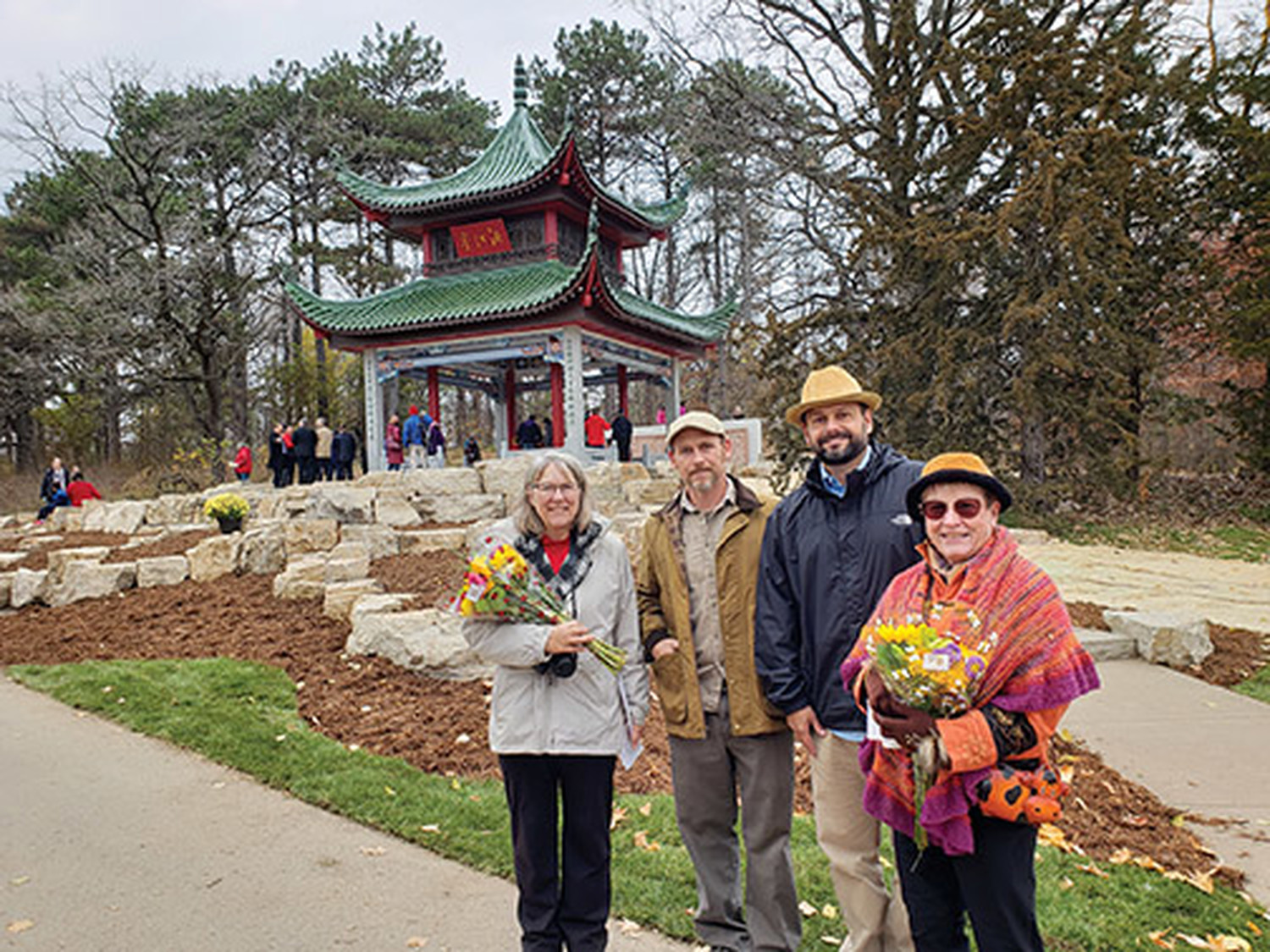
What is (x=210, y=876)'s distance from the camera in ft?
10.3

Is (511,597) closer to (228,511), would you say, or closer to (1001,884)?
(1001,884)

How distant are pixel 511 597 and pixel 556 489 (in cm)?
38

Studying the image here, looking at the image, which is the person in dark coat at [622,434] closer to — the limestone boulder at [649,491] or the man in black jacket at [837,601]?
the limestone boulder at [649,491]

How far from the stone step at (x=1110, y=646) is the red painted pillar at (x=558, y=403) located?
37.8 feet

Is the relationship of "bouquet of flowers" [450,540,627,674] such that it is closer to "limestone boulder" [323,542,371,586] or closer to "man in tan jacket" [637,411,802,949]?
"man in tan jacket" [637,411,802,949]

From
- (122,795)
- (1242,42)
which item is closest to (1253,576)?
(122,795)

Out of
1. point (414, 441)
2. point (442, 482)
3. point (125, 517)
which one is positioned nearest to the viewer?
point (442, 482)

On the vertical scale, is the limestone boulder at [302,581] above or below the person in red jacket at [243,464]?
below

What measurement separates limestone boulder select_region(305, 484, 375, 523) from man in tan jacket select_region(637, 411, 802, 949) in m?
9.32

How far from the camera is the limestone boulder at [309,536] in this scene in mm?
9562

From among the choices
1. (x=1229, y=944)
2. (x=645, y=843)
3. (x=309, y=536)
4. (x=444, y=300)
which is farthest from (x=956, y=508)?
(x=444, y=300)

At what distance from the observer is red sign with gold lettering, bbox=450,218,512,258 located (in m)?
17.1

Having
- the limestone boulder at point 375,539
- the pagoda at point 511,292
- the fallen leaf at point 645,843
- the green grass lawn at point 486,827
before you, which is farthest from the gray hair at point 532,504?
the pagoda at point 511,292

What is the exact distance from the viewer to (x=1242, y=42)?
17.0 metres
